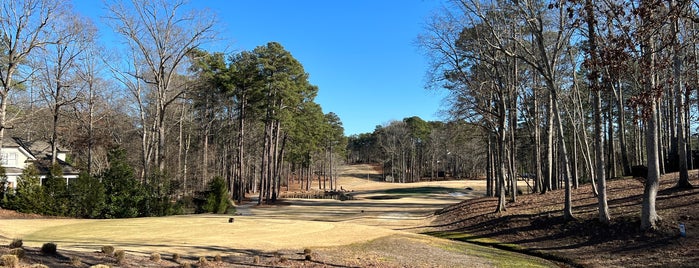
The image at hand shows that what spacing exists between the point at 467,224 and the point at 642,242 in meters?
9.01

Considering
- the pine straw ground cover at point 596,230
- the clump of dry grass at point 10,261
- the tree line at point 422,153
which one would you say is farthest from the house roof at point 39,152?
the tree line at point 422,153

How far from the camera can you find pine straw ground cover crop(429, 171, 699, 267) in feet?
38.2

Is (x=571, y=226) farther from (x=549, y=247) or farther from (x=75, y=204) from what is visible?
(x=75, y=204)

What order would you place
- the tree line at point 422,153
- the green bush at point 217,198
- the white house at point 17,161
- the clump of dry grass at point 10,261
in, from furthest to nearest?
the tree line at point 422,153 → the white house at point 17,161 → the green bush at point 217,198 → the clump of dry grass at point 10,261

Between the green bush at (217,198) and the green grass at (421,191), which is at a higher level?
the green bush at (217,198)

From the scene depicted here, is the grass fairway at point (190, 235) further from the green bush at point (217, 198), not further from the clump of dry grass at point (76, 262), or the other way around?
the green bush at point (217, 198)

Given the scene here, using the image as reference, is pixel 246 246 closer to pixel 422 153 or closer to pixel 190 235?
pixel 190 235

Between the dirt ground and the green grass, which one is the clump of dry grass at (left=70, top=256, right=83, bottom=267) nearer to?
the dirt ground

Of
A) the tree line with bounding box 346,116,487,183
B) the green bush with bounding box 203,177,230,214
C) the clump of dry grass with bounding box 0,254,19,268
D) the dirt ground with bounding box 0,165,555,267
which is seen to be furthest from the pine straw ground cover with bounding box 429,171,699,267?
the tree line with bounding box 346,116,487,183

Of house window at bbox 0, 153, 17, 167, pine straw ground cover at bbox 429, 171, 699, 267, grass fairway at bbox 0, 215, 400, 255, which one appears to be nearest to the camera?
pine straw ground cover at bbox 429, 171, 699, 267

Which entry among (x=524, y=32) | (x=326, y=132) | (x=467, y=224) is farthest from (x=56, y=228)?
(x=326, y=132)

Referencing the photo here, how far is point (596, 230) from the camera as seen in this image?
14328mm

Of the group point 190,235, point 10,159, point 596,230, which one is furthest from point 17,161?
point 596,230

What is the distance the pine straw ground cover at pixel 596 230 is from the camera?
11.6 metres
